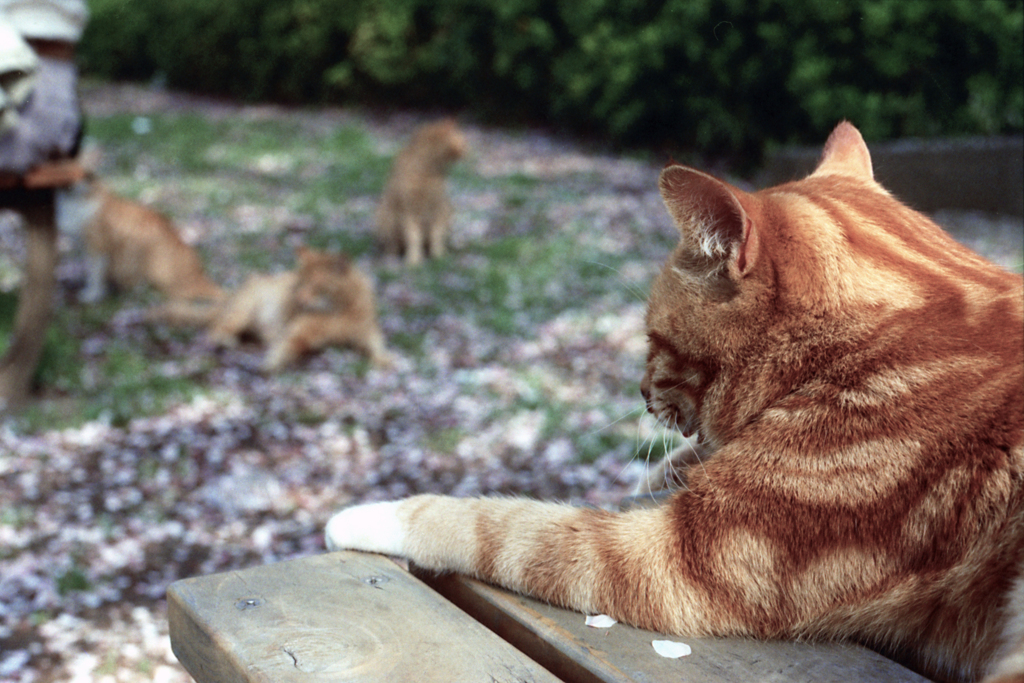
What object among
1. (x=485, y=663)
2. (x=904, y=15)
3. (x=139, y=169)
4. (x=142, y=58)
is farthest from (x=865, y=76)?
(x=142, y=58)

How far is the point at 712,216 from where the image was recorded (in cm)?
150

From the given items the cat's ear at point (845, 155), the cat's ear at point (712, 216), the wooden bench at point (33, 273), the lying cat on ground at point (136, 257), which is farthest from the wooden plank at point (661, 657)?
the lying cat on ground at point (136, 257)

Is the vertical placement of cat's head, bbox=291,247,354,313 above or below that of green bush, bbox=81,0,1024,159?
below

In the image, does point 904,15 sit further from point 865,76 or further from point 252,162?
point 252,162

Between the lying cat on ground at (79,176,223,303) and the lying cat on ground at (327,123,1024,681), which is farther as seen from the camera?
the lying cat on ground at (79,176,223,303)

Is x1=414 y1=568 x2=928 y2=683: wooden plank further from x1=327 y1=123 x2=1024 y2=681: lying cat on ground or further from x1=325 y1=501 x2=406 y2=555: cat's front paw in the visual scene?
x1=325 y1=501 x2=406 y2=555: cat's front paw

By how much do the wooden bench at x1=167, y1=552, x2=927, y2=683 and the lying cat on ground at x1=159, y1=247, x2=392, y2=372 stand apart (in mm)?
3939

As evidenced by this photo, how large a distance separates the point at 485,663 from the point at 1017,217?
20.1 ft

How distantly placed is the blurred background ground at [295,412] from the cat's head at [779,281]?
0.29 meters

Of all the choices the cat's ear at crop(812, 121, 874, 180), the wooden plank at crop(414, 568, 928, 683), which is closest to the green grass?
the cat's ear at crop(812, 121, 874, 180)

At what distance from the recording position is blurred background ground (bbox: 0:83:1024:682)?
3.21 m

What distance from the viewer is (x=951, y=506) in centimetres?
138

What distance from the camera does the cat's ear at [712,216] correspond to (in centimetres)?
144

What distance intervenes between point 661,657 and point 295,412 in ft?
12.2
